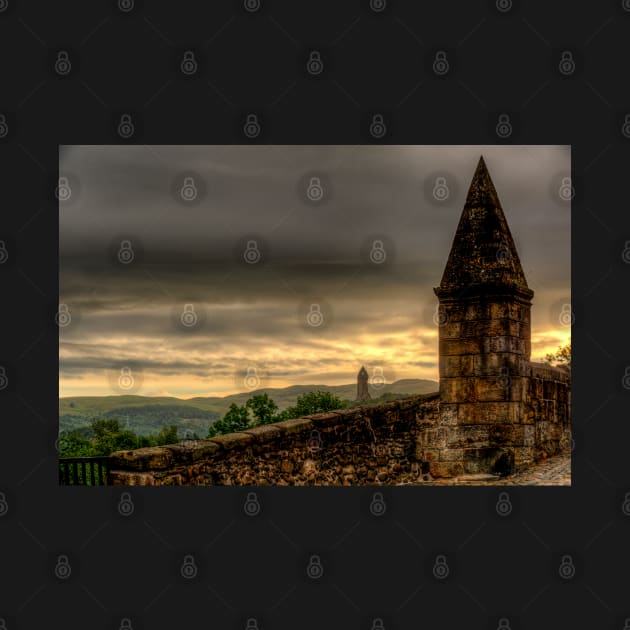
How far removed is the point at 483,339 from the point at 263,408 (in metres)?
4.43

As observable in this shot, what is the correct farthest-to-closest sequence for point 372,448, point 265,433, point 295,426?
point 372,448 → point 295,426 → point 265,433

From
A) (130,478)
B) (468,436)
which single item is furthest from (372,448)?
(130,478)

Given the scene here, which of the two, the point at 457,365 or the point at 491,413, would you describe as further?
the point at 457,365

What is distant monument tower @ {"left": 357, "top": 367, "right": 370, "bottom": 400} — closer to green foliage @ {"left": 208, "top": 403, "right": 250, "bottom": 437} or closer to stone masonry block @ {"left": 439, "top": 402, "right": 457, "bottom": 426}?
stone masonry block @ {"left": 439, "top": 402, "right": 457, "bottom": 426}

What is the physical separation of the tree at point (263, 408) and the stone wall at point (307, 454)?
2.22 meters

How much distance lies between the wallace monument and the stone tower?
13mm

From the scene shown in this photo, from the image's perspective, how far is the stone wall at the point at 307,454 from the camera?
932cm

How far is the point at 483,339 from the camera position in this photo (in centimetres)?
1089

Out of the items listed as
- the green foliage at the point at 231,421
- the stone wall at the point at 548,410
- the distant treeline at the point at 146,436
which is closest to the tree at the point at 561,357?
the stone wall at the point at 548,410

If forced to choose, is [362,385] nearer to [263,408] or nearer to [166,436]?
[166,436]

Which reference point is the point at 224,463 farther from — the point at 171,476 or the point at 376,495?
the point at 376,495

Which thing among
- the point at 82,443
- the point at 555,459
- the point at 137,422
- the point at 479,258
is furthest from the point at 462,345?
the point at 82,443

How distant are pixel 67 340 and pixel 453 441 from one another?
488 centimetres

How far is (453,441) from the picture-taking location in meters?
10.9
